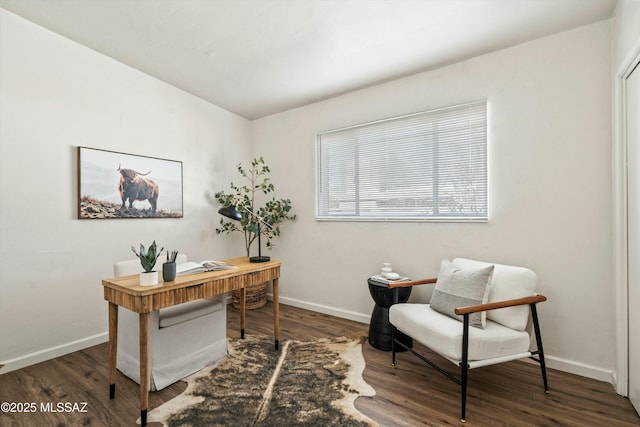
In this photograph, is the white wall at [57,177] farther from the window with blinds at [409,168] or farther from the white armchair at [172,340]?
the window with blinds at [409,168]

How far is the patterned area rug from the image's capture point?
169 cm

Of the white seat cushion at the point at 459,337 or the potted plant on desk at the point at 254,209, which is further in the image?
the potted plant on desk at the point at 254,209

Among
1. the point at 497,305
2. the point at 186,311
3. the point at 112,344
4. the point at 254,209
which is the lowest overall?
the point at 112,344

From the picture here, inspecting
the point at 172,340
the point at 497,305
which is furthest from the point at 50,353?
the point at 497,305

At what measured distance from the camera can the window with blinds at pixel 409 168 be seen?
8.80 ft

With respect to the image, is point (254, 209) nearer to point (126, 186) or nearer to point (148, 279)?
point (126, 186)

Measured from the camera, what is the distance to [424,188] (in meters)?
2.94

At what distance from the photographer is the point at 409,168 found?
3.02 meters

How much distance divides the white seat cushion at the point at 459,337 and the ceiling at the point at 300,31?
7.00 feet

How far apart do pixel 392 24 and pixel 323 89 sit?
48.3 inches

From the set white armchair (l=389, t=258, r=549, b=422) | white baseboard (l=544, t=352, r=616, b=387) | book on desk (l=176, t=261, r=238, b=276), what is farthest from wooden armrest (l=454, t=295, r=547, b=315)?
book on desk (l=176, t=261, r=238, b=276)

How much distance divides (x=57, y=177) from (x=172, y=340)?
1.68 m

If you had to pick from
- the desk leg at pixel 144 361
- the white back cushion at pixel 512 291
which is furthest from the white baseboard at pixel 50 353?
the white back cushion at pixel 512 291

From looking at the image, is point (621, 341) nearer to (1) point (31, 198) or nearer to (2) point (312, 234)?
(2) point (312, 234)
